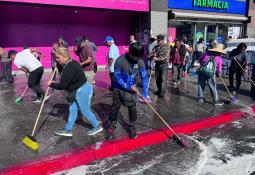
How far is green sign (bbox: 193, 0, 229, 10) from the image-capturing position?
16.9 m

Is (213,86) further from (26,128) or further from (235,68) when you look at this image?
(26,128)

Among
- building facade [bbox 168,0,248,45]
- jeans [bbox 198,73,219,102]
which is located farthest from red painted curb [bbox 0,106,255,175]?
building facade [bbox 168,0,248,45]

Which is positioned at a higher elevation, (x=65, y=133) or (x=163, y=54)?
(x=163, y=54)

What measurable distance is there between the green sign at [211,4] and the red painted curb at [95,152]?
1216 cm

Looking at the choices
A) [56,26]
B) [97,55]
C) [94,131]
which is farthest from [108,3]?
[94,131]

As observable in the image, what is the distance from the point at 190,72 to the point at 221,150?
9262 mm

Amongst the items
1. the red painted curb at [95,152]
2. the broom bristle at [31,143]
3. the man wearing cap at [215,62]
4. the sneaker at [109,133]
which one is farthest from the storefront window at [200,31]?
the broom bristle at [31,143]

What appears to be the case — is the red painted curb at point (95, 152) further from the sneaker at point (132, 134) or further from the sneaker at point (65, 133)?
the sneaker at point (65, 133)

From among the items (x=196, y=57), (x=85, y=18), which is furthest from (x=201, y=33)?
(x=85, y=18)

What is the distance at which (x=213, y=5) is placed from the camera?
17719 millimetres

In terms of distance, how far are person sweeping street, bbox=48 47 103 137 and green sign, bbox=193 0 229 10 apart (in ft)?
43.9

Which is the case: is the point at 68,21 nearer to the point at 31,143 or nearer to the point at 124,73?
the point at 124,73

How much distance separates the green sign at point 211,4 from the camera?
16.9 metres

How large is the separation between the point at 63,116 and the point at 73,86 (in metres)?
1.71
